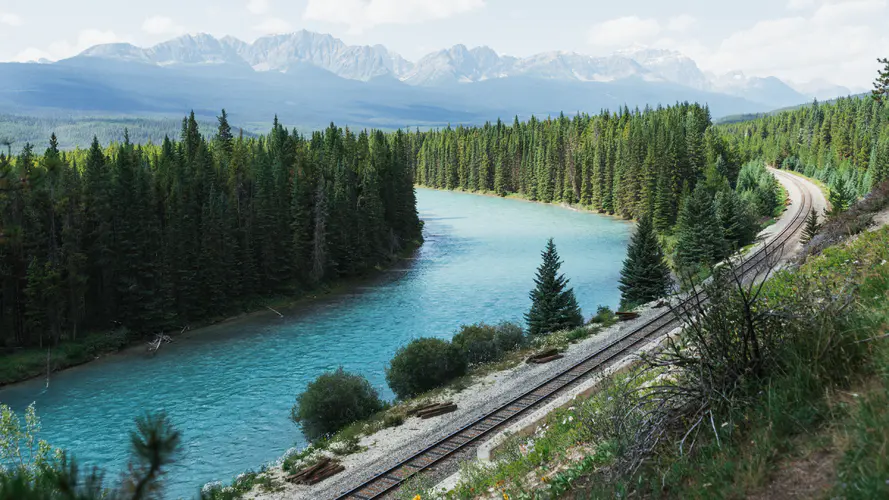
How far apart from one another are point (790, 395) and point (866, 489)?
188cm

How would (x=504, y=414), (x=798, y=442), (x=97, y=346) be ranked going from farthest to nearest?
1. (x=97, y=346)
2. (x=504, y=414)
3. (x=798, y=442)

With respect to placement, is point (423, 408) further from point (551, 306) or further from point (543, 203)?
point (543, 203)

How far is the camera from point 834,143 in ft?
393

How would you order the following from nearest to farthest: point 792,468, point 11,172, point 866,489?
point 866,489 < point 792,468 < point 11,172

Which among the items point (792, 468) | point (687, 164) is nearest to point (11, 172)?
point (792, 468)

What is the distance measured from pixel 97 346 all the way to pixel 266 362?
11.8 m

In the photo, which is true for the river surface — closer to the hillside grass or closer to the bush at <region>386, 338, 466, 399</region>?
the bush at <region>386, 338, 466, 399</region>

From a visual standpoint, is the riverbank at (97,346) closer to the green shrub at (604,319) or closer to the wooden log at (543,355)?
the wooden log at (543,355)

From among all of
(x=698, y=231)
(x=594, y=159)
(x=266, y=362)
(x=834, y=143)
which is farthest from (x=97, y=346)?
(x=834, y=143)

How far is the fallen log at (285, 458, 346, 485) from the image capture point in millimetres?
19109

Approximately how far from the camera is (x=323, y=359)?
3591 cm

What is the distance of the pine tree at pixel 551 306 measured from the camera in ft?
116

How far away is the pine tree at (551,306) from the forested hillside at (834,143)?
5731 centimetres

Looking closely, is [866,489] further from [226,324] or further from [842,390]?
[226,324]
